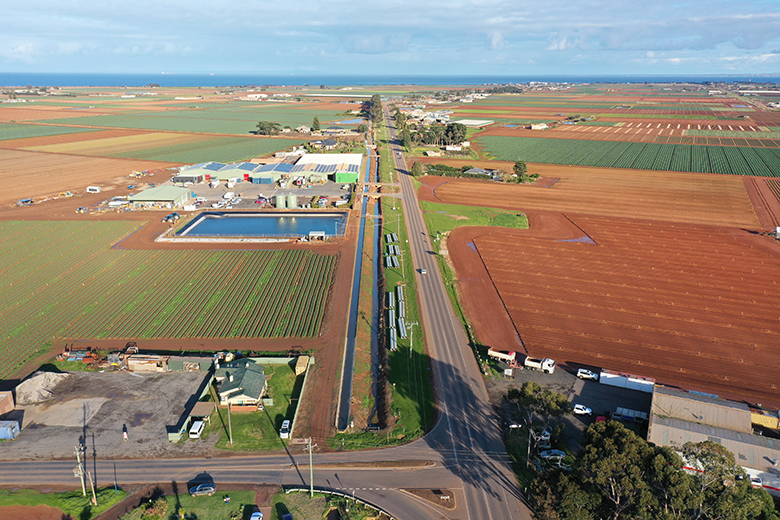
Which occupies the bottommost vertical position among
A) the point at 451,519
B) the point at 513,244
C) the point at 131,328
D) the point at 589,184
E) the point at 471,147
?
the point at 451,519

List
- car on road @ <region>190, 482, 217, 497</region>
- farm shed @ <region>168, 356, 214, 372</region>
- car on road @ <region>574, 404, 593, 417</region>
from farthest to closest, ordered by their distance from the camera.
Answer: farm shed @ <region>168, 356, 214, 372</region> < car on road @ <region>574, 404, 593, 417</region> < car on road @ <region>190, 482, 217, 497</region>

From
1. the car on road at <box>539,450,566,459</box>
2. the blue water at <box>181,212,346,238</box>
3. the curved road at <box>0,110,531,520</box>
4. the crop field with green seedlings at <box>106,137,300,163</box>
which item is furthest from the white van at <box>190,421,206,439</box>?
the crop field with green seedlings at <box>106,137,300,163</box>

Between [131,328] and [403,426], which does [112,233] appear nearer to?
[131,328]

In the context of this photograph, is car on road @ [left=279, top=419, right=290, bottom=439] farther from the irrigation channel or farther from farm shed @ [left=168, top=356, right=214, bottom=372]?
farm shed @ [left=168, top=356, right=214, bottom=372]

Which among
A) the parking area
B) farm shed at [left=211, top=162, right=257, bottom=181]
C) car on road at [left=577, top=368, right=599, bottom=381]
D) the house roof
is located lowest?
Answer: the parking area

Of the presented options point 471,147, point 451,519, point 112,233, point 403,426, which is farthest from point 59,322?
point 471,147

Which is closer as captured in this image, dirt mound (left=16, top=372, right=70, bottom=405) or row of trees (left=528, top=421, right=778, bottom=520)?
row of trees (left=528, top=421, right=778, bottom=520)
